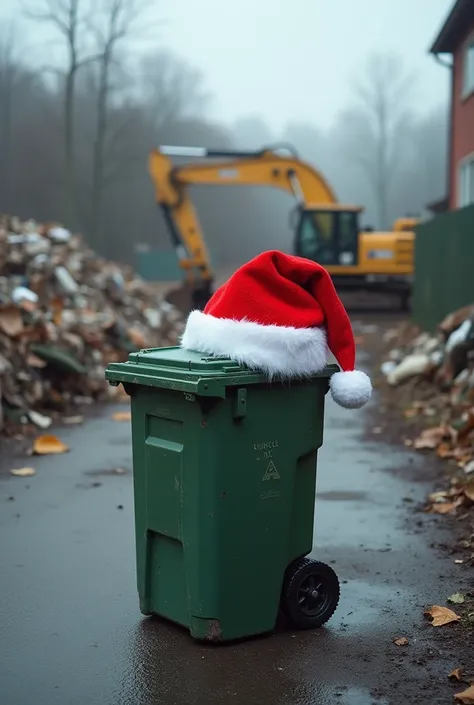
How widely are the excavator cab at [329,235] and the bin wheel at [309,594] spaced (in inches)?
739

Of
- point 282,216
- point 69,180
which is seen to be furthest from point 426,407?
point 282,216

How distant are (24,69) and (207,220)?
58.3ft

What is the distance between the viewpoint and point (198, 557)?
377 centimetres

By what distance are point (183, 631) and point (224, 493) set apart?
0.76 m

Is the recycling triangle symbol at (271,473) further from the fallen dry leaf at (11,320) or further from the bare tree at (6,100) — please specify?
the bare tree at (6,100)

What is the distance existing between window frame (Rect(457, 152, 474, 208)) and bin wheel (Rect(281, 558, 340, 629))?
14.8 metres

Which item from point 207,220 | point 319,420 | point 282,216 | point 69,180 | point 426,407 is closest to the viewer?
point 319,420

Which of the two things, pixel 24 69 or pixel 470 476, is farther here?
pixel 24 69

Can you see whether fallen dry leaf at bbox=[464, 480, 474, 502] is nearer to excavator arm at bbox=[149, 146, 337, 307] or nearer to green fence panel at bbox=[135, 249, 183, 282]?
excavator arm at bbox=[149, 146, 337, 307]

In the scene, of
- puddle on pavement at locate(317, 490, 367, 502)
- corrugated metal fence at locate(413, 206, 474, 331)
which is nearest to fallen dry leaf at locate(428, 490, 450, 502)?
puddle on pavement at locate(317, 490, 367, 502)

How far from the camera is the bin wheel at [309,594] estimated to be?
13.2ft

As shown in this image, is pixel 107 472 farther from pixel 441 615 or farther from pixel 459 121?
pixel 459 121

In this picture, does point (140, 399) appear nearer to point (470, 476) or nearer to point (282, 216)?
point (470, 476)

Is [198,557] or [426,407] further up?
[198,557]
